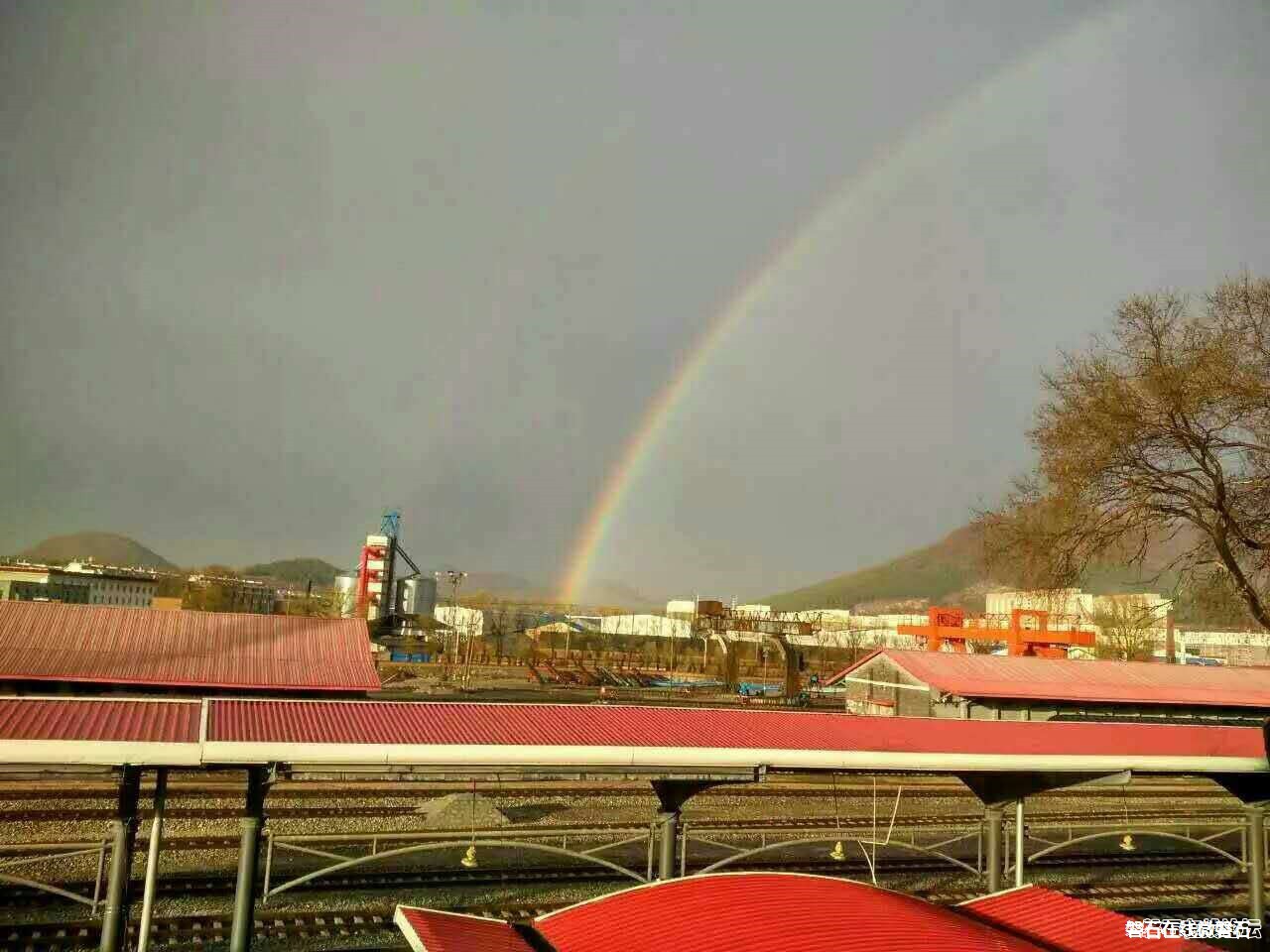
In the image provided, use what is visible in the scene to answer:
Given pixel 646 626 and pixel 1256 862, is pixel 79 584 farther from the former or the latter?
pixel 1256 862

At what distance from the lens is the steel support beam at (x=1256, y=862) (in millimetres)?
11406

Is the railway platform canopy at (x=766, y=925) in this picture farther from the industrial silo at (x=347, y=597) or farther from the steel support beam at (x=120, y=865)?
the industrial silo at (x=347, y=597)

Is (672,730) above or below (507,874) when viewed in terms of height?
above

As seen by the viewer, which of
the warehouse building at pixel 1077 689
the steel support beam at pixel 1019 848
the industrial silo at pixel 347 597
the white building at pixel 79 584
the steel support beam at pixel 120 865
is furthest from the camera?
the white building at pixel 79 584

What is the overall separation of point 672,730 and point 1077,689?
16.7m

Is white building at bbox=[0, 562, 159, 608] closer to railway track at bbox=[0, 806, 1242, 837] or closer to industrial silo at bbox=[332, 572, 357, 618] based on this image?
industrial silo at bbox=[332, 572, 357, 618]

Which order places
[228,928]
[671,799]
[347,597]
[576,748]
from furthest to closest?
[347,597] < [228,928] < [671,799] < [576,748]

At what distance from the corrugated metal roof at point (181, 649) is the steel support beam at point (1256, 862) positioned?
14.4 m

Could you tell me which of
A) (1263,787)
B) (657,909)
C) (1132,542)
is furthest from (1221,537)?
(657,909)

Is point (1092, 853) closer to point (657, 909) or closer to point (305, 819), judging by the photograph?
point (305, 819)

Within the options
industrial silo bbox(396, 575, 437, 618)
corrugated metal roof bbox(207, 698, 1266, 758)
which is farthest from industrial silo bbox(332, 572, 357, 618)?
corrugated metal roof bbox(207, 698, 1266, 758)

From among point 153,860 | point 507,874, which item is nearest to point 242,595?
point 507,874

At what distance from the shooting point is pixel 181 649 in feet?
62.3

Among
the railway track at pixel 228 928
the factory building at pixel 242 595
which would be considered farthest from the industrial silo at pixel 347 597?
the railway track at pixel 228 928
